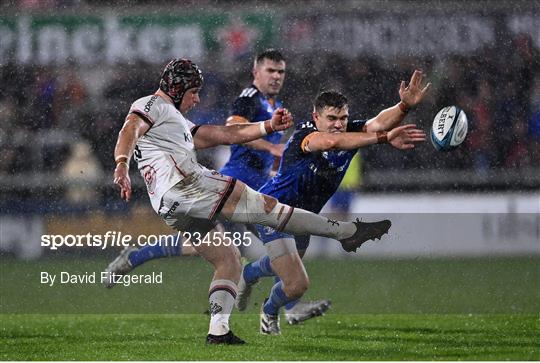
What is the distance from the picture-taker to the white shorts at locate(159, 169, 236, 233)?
6805 mm

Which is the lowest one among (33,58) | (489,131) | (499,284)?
(499,284)

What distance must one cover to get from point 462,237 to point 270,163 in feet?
11.5

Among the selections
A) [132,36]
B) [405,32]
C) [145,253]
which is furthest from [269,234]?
[405,32]

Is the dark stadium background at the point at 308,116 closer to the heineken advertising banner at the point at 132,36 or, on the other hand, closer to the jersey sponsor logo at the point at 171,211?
the heineken advertising banner at the point at 132,36

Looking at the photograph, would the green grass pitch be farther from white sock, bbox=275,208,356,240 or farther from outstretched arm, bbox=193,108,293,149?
outstretched arm, bbox=193,108,293,149

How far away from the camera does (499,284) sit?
1024cm

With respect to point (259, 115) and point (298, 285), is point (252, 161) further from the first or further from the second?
point (298, 285)

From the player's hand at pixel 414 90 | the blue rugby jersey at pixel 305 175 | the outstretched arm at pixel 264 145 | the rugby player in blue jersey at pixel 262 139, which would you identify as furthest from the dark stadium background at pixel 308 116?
the player's hand at pixel 414 90

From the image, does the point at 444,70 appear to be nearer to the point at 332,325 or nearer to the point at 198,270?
the point at 198,270

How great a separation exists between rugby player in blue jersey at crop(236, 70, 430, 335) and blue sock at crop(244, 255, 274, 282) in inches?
0.4

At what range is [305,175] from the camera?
7590 mm

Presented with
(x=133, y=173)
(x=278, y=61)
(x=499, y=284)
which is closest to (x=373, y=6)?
(x=133, y=173)

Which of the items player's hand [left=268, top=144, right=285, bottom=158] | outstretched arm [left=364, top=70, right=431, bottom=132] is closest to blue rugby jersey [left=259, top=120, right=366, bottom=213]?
outstretched arm [left=364, top=70, right=431, bottom=132]

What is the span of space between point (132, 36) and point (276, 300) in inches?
267
